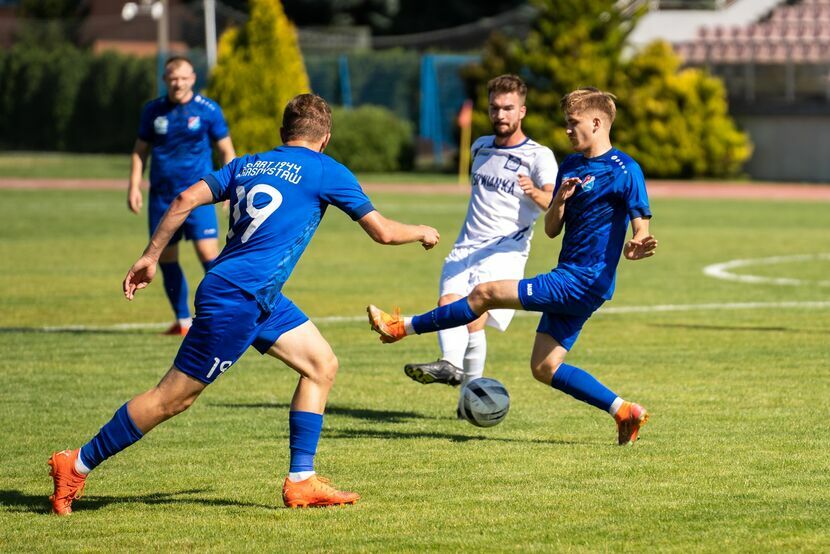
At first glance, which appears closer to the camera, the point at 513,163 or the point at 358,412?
the point at 513,163

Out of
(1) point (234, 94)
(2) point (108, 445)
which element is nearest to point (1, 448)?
(2) point (108, 445)

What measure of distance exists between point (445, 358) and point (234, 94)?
1158 inches

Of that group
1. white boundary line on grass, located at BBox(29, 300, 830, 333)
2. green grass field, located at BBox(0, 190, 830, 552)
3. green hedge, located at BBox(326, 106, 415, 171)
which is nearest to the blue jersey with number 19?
green grass field, located at BBox(0, 190, 830, 552)

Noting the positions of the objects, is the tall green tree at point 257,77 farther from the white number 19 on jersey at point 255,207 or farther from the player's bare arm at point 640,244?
the white number 19 on jersey at point 255,207

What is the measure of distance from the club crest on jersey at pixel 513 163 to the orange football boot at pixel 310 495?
3173 mm

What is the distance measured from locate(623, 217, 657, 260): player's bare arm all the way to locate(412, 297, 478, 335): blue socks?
0.93 meters

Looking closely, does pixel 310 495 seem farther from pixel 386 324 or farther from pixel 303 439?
pixel 386 324

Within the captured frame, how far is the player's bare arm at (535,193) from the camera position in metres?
8.62

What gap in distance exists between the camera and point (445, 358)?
9141mm

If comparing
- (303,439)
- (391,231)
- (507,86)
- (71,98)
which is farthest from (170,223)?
(71,98)

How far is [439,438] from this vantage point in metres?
8.34

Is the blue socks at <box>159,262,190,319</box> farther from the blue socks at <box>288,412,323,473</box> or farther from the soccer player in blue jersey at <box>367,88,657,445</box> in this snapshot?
the blue socks at <box>288,412,323,473</box>

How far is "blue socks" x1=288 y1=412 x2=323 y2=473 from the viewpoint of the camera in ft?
21.9

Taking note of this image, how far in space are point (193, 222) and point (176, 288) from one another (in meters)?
0.62
